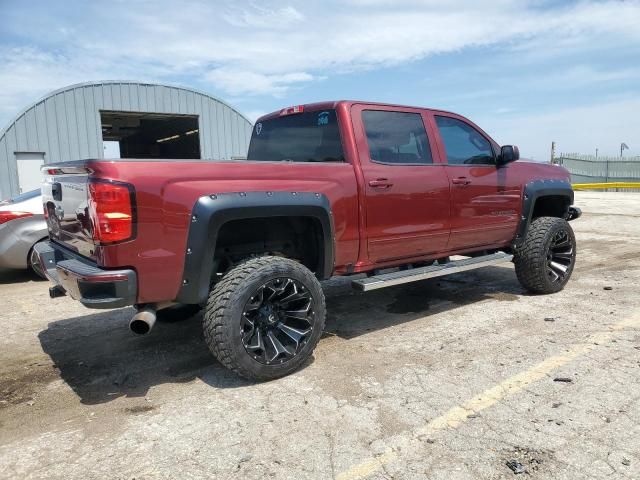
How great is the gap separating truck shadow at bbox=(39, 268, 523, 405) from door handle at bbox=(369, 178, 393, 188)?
1358mm

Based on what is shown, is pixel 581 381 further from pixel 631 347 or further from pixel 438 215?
pixel 438 215

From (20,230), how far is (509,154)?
252 inches

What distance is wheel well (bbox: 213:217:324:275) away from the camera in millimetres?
3674

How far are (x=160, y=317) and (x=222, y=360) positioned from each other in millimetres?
1825

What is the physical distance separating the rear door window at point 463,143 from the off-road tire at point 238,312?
2.20m

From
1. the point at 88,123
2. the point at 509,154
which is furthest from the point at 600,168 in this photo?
the point at 509,154

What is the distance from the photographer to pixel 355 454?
2.57m

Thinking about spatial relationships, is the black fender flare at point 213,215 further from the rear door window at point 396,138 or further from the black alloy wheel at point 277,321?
the rear door window at point 396,138

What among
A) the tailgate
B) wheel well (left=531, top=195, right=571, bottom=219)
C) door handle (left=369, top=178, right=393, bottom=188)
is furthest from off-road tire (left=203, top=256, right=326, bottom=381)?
wheel well (left=531, top=195, right=571, bottom=219)

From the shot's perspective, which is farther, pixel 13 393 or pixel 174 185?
pixel 13 393

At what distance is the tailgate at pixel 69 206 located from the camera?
10.1ft

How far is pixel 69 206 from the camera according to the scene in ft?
11.1

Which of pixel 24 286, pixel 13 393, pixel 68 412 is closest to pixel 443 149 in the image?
pixel 68 412

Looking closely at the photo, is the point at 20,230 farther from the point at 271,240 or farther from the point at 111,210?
the point at 111,210
